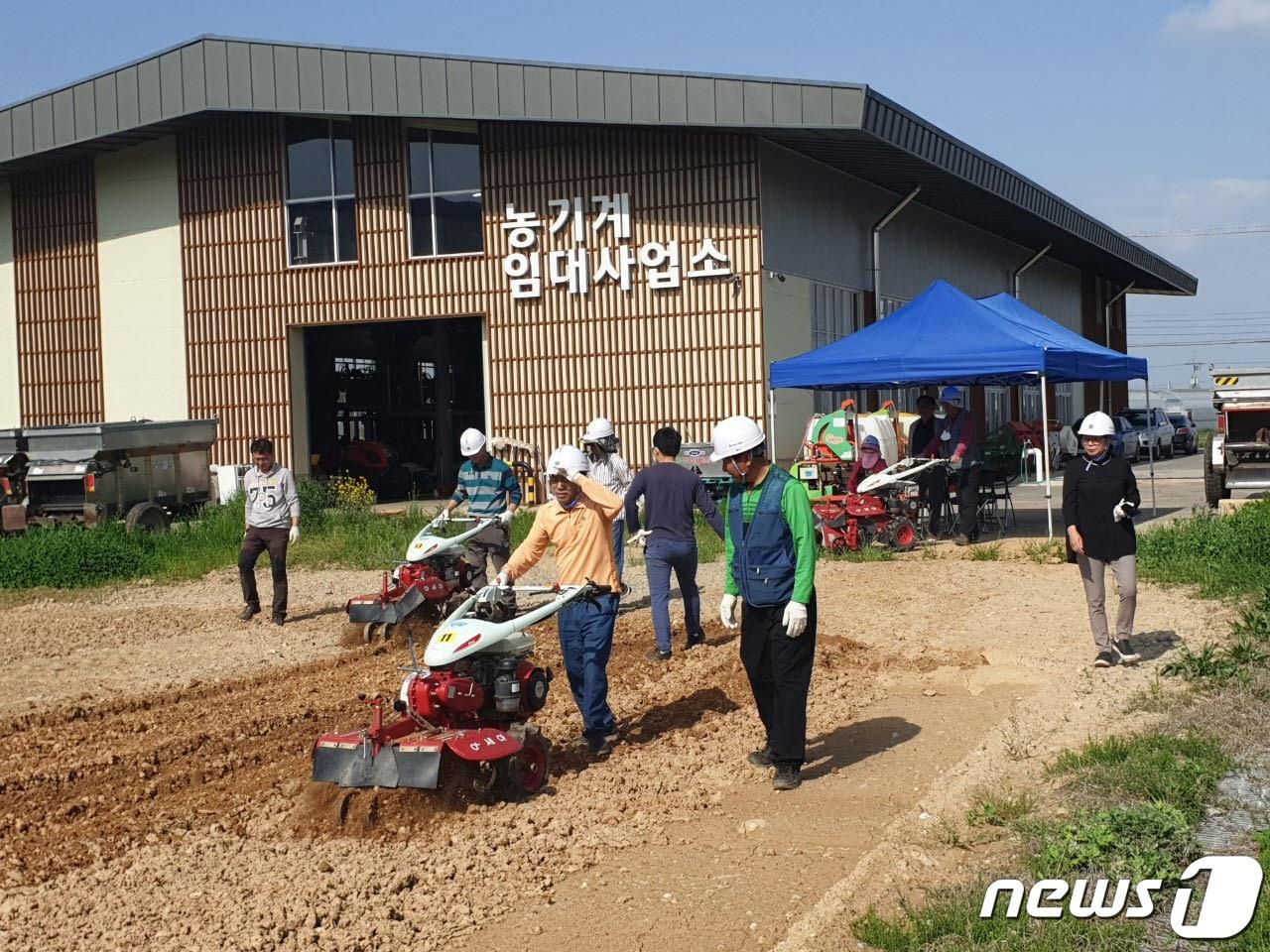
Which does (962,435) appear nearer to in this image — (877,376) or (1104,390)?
(877,376)

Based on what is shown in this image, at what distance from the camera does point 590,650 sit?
8195mm

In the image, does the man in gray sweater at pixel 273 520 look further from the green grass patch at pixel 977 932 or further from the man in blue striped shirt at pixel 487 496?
the green grass patch at pixel 977 932

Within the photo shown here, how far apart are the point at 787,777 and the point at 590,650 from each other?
134cm

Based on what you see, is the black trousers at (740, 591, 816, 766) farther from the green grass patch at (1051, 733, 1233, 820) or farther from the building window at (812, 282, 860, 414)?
the building window at (812, 282, 860, 414)

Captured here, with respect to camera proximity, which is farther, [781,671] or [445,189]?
[445,189]

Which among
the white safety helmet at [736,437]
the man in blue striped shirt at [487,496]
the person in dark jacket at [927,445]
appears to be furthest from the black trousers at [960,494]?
the white safety helmet at [736,437]

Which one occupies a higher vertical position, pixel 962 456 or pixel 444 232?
pixel 444 232

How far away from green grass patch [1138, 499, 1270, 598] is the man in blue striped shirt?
6.23m

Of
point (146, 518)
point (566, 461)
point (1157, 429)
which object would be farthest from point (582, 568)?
point (1157, 429)

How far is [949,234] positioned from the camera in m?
32.9

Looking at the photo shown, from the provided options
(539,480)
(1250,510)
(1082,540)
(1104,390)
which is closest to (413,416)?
(539,480)

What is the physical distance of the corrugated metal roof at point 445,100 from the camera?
21.1 m

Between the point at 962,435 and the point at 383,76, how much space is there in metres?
10.7

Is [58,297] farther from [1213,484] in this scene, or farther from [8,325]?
[1213,484]
